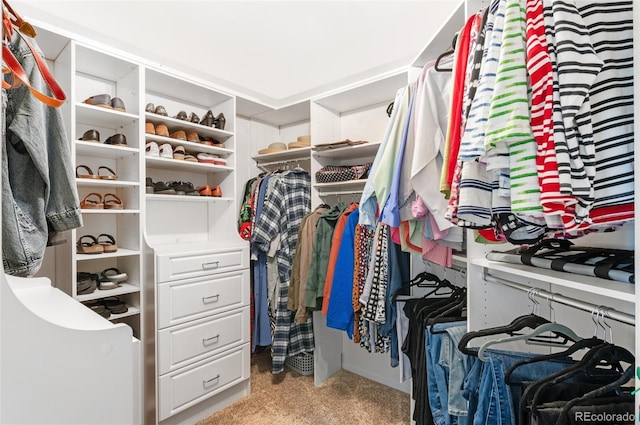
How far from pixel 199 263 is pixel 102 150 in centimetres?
79

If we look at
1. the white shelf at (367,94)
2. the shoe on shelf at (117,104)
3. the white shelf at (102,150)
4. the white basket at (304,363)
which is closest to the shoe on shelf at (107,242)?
the white shelf at (102,150)

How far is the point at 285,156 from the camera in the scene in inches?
104

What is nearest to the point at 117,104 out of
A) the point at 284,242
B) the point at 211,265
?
A: the point at 211,265

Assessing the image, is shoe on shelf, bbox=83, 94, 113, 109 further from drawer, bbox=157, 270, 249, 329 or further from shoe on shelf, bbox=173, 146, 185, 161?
drawer, bbox=157, 270, 249, 329

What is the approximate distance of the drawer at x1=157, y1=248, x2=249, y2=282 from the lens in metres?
1.77

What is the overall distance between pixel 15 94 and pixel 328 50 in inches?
69.3

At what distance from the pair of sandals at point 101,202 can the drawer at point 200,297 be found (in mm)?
510

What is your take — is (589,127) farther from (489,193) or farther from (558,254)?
(558,254)

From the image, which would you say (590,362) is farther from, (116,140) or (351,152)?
(116,140)

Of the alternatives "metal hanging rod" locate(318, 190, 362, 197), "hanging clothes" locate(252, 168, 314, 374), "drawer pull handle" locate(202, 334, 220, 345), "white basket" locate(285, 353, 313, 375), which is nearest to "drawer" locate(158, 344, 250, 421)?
"drawer pull handle" locate(202, 334, 220, 345)

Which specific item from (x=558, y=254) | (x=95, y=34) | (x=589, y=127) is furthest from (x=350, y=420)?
(x=95, y=34)

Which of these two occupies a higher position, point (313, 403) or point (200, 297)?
point (200, 297)

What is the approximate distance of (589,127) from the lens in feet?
1.88

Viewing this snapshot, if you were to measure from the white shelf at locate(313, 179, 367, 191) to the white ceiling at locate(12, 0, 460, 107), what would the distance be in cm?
78
